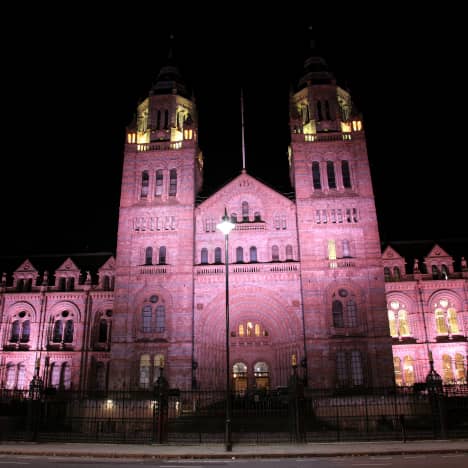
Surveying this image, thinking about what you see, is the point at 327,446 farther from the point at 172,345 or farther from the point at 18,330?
the point at 18,330

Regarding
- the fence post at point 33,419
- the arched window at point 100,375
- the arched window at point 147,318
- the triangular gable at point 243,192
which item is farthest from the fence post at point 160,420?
the arched window at point 100,375

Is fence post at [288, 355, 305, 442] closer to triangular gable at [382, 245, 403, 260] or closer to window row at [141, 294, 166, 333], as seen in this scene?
window row at [141, 294, 166, 333]

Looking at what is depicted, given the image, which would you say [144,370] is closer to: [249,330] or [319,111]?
[249,330]

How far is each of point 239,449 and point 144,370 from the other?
2099 cm

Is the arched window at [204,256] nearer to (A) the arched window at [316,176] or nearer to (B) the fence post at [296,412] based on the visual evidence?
(A) the arched window at [316,176]

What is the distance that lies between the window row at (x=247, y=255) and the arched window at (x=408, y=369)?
15.7 m

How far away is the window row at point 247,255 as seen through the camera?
40.7 meters

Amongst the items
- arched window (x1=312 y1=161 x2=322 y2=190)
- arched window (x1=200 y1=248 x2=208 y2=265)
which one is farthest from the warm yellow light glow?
arched window (x1=200 y1=248 x2=208 y2=265)

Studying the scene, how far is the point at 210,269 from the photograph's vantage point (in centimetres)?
4022

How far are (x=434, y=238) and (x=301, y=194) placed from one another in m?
21.3

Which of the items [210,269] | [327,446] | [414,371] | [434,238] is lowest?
[327,446]

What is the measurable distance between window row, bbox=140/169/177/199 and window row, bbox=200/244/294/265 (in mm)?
7094

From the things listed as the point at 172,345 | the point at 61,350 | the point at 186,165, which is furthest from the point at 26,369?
the point at 186,165

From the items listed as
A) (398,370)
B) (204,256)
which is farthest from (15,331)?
(398,370)
